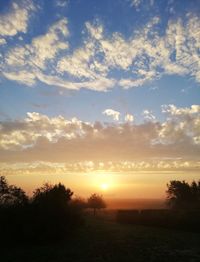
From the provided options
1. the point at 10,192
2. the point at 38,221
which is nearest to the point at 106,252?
the point at 38,221

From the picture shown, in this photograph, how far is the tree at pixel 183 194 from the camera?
314 ft

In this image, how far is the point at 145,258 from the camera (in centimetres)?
2448

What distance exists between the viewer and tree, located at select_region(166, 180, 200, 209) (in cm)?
9562

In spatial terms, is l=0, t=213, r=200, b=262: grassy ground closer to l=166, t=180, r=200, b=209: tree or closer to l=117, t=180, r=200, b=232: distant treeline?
l=117, t=180, r=200, b=232: distant treeline

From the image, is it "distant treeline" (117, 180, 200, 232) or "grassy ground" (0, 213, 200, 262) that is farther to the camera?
"distant treeline" (117, 180, 200, 232)

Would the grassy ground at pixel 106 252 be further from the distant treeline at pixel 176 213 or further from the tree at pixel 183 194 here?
the tree at pixel 183 194

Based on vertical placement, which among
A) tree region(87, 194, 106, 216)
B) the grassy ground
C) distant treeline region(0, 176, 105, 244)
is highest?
tree region(87, 194, 106, 216)

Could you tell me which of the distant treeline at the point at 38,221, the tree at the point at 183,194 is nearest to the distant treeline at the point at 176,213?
the tree at the point at 183,194

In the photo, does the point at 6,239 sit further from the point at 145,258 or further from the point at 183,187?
the point at 183,187

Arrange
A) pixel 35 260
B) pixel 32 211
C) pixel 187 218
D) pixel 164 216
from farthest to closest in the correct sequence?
pixel 164 216
pixel 187 218
pixel 32 211
pixel 35 260

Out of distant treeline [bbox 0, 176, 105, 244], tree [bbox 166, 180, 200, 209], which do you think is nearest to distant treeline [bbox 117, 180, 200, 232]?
tree [bbox 166, 180, 200, 209]

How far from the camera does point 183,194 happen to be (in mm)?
98188

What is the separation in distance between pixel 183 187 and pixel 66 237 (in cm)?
6926

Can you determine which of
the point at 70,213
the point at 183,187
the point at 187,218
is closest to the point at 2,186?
the point at 70,213
